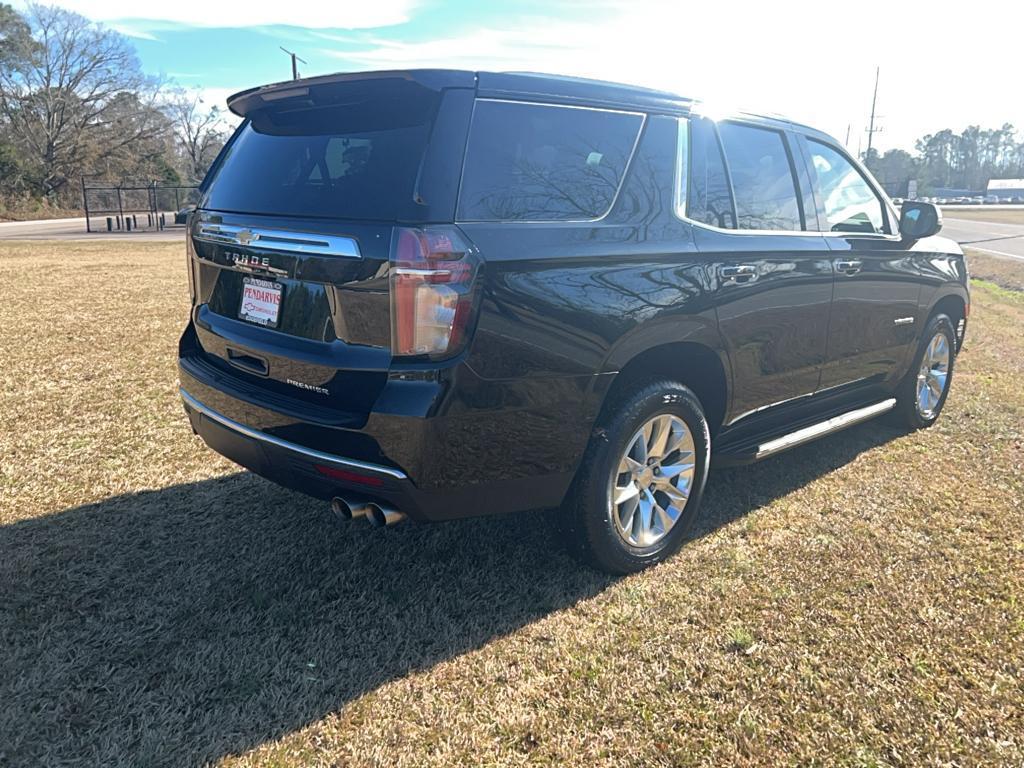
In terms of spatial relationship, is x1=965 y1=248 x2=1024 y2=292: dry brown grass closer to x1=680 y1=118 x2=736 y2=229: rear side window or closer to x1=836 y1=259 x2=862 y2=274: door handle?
x1=836 y1=259 x2=862 y2=274: door handle

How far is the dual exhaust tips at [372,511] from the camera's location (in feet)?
8.70

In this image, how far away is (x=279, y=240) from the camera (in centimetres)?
277

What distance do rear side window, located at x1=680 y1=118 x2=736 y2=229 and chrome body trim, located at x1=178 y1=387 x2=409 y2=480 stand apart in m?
1.74

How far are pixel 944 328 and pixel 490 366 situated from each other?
4163 millimetres

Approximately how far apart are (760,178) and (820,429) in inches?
55.0

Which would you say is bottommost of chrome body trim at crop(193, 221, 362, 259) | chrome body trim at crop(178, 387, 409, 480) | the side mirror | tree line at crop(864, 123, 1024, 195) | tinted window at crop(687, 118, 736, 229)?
chrome body trim at crop(178, 387, 409, 480)

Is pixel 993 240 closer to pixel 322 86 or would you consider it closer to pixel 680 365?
pixel 680 365

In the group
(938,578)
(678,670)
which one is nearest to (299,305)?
(678,670)

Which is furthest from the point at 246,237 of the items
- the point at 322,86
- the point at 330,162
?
the point at 322,86

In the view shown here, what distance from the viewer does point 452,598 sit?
3113mm

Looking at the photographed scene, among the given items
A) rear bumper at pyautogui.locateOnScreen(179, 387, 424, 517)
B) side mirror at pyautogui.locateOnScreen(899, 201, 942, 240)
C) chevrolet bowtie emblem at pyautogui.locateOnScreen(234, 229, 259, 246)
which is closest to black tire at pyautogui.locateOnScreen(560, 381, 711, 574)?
rear bumper at pyautogui.locateOnScreen(179, 387, 424, 517)

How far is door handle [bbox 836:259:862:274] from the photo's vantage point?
407 centimetres

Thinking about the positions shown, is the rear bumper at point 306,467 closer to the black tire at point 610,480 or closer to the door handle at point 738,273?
the black tire at point 610,480

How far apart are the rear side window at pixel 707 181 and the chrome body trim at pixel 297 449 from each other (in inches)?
68.6
